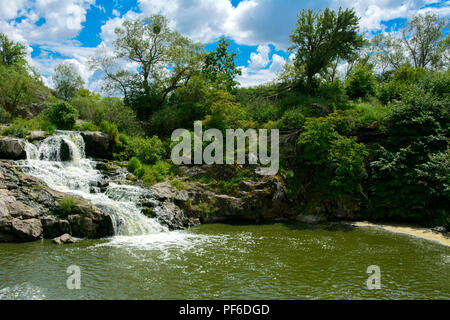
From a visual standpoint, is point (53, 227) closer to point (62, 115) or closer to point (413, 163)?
point (62, 115)

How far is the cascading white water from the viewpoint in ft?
41.3

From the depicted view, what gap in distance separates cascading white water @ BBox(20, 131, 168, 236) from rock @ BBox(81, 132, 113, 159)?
29.4 inches

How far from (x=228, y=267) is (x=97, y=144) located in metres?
12.8

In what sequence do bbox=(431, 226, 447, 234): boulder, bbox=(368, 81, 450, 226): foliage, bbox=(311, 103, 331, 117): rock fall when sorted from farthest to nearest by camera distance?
bbox=(311, 103, 331, 117): rock, bbox=(368, 81, 450, 226): foliage, bbox=(431, 226, 447, 234): boulder

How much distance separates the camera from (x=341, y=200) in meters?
16.3

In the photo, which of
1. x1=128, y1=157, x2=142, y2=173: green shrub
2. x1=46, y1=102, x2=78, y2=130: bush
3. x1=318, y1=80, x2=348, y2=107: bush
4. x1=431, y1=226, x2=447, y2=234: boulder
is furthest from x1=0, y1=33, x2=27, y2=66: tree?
x1=431, y1=226, x2=447, y2=234: boulder

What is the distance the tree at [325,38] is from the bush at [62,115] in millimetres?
17953

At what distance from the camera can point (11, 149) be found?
1456 centimetres

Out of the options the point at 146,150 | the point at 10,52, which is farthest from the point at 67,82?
the point at 146,150

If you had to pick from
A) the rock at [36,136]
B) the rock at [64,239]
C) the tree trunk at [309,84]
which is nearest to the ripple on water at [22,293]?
the rock at [64,239]

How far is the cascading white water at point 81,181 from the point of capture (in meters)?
12.6

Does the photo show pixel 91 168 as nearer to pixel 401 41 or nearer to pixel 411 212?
pixel 411 212

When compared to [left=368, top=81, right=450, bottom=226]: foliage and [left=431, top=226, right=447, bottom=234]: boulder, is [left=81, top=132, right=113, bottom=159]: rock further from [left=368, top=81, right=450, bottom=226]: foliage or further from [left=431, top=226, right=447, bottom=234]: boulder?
[left=431, top=226, right=447, bottom=234]: boulder

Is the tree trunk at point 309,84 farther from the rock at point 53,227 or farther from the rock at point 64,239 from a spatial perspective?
the rock at point 64,239
